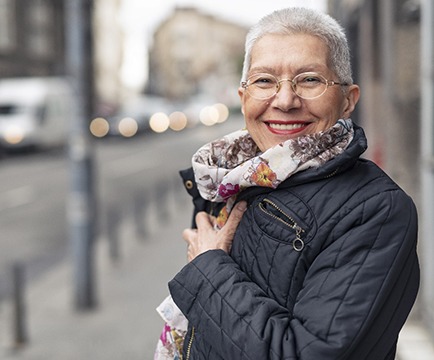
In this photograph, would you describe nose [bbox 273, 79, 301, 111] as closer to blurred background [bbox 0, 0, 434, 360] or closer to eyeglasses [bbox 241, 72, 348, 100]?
eyeglasses [bbox 241, 72, 348, 100]

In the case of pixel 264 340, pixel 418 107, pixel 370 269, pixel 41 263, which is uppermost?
pixel 418 107

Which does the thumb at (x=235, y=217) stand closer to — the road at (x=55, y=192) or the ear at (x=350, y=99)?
the ear at (x=350, y=99)

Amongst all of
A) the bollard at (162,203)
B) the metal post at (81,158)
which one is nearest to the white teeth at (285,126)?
the metal post at (81,158)

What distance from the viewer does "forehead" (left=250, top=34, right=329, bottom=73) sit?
5.32 ft

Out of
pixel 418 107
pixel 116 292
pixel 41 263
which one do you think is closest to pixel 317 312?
pixel 418 107

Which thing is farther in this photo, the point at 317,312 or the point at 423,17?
the point at 423,17

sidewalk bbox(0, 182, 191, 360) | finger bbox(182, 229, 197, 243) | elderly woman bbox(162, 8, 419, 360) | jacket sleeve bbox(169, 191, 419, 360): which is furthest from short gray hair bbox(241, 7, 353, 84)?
sidewalk bbox(0, 182, 191, 360)

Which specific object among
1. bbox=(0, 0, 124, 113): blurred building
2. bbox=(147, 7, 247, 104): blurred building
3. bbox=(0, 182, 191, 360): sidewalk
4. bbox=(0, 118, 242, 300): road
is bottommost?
bbox=(0, 182, 191, 360): sidewalk

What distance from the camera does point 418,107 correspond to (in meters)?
5.50

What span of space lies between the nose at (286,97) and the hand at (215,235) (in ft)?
0.80

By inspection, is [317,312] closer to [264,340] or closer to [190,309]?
[264,340]

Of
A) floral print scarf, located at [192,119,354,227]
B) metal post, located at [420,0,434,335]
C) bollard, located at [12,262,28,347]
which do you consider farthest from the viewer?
bollard, located at [12,262,28,347]

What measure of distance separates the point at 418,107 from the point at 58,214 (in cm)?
831

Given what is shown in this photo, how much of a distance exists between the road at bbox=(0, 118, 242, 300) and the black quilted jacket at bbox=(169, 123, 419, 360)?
4.58 m
